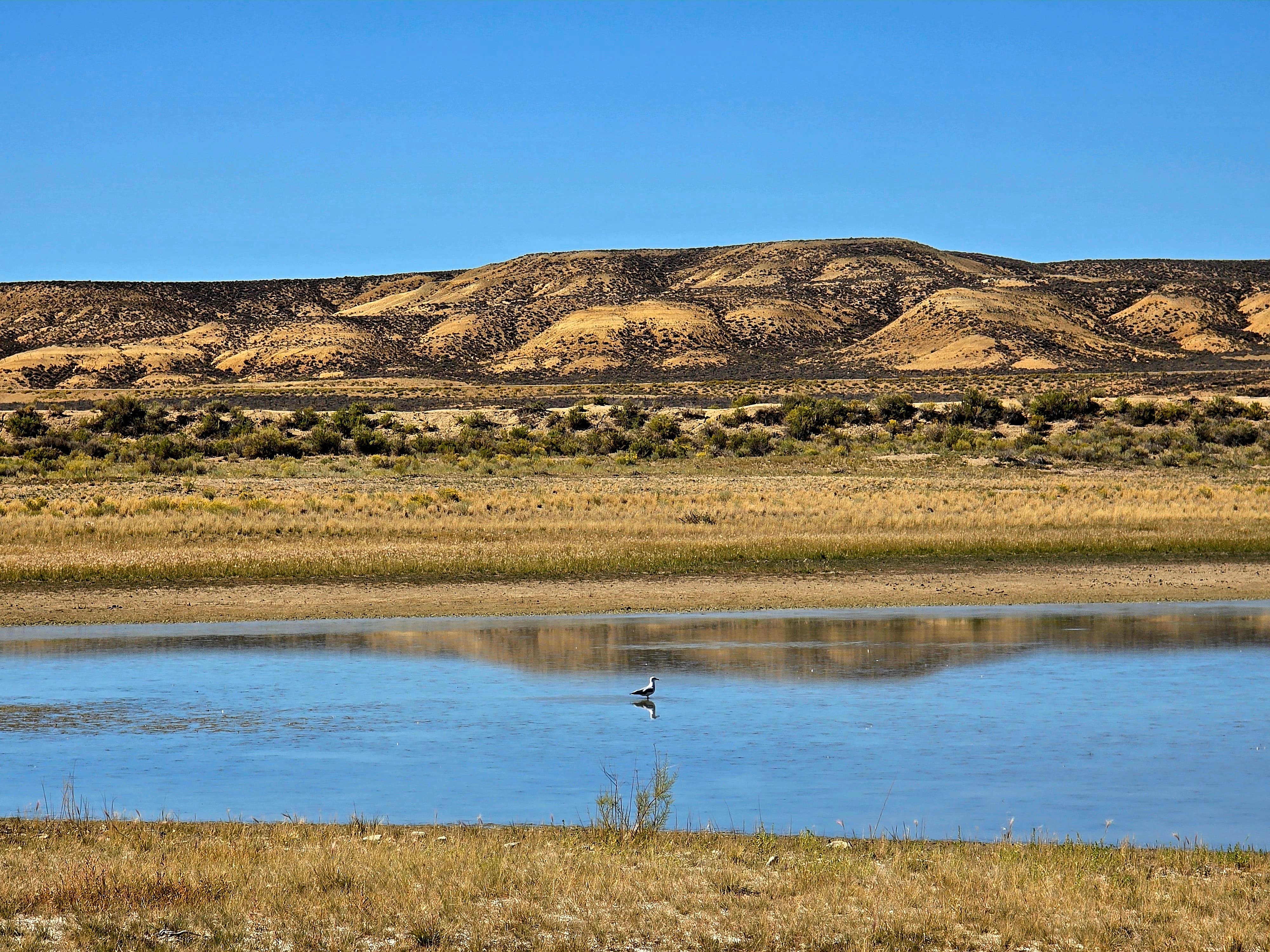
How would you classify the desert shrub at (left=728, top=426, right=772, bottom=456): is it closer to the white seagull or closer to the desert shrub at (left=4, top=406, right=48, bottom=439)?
the desert shrub at (left=4, top=406, right=48, bottom=439)

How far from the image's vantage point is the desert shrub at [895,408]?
62125 millimetres

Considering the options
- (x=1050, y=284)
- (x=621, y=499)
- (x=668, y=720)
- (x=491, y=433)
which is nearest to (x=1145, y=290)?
(x=1050, y=284)

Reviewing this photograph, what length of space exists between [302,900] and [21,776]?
4.95 m

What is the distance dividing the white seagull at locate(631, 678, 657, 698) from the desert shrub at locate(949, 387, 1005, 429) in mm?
46444

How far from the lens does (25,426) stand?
60.3 metres

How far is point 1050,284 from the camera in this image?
126 metres

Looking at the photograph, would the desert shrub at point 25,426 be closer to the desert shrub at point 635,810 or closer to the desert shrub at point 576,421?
the desert shrub at point 576,421

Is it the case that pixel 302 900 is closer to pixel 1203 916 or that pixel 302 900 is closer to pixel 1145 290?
pixel 1203 916

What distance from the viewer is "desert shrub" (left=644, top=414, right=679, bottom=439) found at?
58.0 meters

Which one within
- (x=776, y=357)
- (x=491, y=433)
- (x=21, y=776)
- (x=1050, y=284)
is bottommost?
(x=21, y=776)

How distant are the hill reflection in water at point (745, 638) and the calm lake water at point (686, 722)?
78 millimetres

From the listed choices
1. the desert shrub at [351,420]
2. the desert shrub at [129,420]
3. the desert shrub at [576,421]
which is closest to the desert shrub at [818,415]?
the desert shrub at [576,421]

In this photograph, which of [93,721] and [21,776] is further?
[93,721]

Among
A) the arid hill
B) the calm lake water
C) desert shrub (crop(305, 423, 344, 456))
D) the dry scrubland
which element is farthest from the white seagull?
the arid hill
